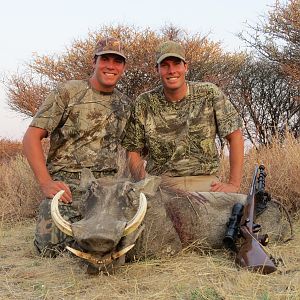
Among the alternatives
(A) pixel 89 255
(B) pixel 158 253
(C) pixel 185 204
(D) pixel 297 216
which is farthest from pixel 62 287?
(D) pixel 297 216

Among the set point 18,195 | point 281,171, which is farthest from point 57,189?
point 281,171

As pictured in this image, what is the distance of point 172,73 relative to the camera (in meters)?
5.22

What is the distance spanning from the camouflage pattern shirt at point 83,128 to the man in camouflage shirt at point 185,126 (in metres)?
0.26

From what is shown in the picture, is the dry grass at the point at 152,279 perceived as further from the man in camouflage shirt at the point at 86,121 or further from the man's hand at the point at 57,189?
the man in camouflage shirt at the point at 86,121

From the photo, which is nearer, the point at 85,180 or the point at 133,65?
the point at 85,180

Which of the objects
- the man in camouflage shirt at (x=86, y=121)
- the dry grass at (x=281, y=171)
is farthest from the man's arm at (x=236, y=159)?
the man in camouflage shirt at (x=86, y=121)

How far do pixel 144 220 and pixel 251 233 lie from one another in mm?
762

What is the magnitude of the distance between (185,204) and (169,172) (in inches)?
34.8

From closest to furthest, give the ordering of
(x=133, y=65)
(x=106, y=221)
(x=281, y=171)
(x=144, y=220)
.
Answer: (x=106, y=221) → (x=144, y=220) → (x=281, y=171) → (x=133, y=65)

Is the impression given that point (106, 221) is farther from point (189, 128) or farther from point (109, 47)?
point (109, 47)

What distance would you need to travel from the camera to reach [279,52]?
14703mm

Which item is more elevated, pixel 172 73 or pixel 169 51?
pixel 169 51

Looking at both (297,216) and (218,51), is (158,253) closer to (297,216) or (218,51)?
(297,216)

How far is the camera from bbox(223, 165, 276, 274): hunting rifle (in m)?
3.53
